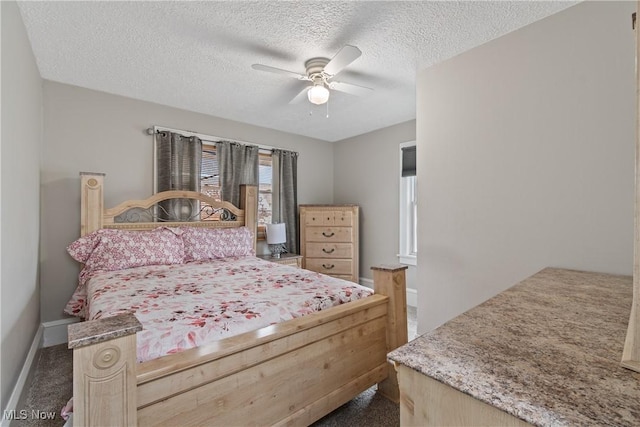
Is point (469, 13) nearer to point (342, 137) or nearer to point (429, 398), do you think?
point (429, 398)

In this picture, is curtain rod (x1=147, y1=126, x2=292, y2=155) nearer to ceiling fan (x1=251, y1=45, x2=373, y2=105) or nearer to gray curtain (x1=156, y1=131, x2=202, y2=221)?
gray curtain (x1=156, y1=131, x2=202, y2=221)

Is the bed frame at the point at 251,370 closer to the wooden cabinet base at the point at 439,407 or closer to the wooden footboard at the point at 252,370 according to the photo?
the wooden footboard at the point at 252,370

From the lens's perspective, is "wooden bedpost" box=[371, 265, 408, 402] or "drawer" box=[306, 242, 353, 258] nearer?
"wooden bedpost" box=[371, 265, 408, 402]

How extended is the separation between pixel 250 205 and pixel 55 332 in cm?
217

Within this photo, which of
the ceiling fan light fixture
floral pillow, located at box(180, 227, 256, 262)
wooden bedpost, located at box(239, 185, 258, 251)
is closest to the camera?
the ceiling fan light fixture

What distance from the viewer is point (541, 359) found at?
2.22 feet

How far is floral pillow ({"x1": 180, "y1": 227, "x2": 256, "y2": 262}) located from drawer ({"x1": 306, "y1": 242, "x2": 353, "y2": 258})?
1.02m

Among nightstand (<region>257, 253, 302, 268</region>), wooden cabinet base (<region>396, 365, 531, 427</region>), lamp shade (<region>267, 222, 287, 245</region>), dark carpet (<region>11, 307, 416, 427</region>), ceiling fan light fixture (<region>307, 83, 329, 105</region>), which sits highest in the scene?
ceiling fan light fixture (<region>307, 83, 329, 105</region>)

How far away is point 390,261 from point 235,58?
3115 millimetres

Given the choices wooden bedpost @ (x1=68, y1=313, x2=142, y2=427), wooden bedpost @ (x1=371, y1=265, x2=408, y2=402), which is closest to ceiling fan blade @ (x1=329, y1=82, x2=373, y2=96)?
wooden bedpost @ (x1=371, y1=265, x2=408, y2=402)

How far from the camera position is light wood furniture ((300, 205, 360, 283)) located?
4.14 m

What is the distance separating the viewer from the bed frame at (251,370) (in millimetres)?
963

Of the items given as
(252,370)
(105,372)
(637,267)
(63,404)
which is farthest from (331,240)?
(637,267)

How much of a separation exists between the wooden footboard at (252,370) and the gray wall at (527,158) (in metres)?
0.63
